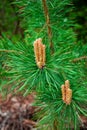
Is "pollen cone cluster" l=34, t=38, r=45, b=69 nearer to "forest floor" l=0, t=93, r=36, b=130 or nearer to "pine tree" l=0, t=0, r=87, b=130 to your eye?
"pine tree" l=0, t=0, r=87, b=130

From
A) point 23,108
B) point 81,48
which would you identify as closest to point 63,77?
point 81,48

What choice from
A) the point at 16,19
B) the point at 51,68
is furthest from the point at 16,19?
the point at 51,68

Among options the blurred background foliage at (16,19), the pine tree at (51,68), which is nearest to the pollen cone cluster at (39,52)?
the pine tree at (51,68)

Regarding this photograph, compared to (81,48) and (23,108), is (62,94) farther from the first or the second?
(23,108)

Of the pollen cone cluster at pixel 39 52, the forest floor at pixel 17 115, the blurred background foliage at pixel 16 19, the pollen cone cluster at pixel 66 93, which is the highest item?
the blurred background foliage at pixel 16 19

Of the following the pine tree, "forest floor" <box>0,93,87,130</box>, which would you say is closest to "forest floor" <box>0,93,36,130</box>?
"forest floor" <box>0,93,87,130</box>

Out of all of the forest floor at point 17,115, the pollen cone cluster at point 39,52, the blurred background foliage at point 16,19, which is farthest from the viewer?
the blurred background foliage at point 16,19

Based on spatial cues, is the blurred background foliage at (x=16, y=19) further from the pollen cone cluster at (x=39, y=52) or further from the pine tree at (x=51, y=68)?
the pollen cone cluster at (x=39, y=52)
